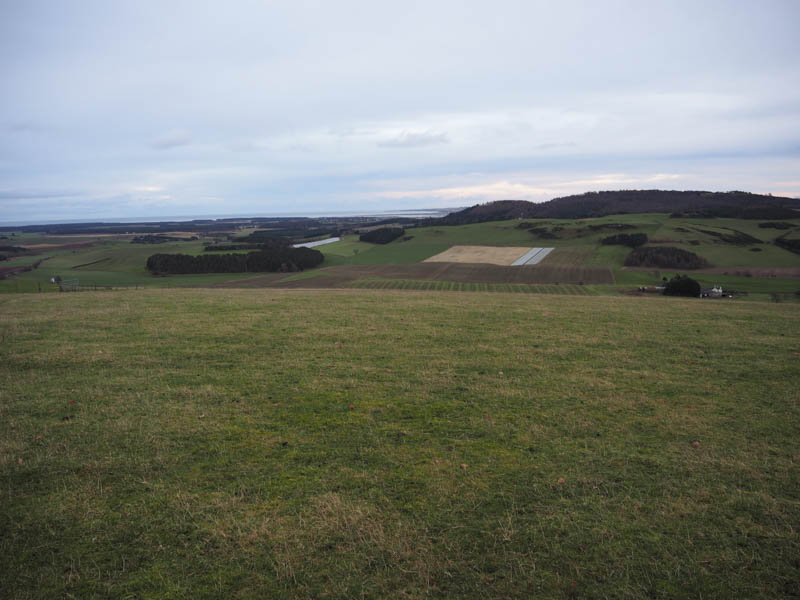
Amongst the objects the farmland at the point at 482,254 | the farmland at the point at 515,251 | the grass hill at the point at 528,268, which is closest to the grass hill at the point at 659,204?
the grass hill at the point at 528,268

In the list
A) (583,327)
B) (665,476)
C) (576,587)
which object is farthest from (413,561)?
(583,327)

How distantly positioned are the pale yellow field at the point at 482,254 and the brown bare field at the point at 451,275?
5.65m

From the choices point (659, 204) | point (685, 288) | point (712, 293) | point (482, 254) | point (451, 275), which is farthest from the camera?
point (659, 204)

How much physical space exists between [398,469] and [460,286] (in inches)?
2259

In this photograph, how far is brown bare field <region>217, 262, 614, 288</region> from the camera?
220 feet

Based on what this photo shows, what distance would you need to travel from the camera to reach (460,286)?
62906 mm

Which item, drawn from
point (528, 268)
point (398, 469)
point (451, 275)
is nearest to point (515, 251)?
point (528, 268)

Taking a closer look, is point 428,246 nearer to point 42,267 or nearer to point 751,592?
point 42,267

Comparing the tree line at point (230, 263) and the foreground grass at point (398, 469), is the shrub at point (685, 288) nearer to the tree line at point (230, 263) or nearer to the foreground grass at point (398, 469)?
the foreground grass at point (398, 469)

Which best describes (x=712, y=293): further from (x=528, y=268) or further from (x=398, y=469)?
(x=398, y=469)

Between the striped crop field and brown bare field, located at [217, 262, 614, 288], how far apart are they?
282cm

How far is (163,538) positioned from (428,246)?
10836 centimetres

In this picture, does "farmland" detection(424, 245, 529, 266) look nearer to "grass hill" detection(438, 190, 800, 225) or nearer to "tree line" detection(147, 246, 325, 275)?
"tree line" detection(147, 246, 325, 275)

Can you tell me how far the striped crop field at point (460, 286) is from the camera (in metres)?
58.5
